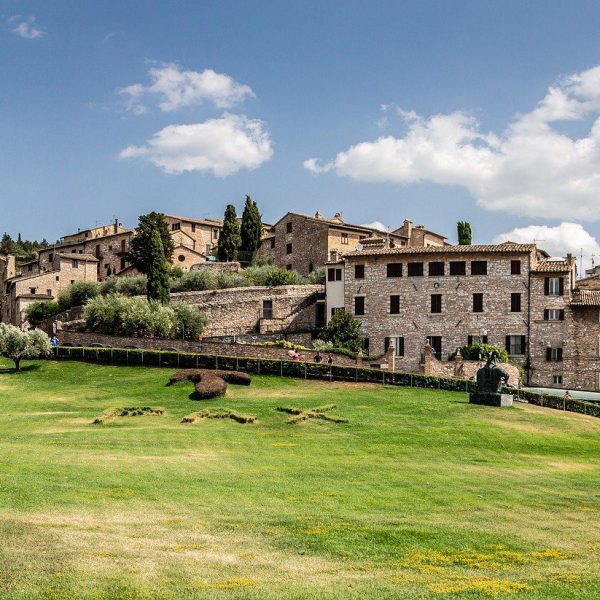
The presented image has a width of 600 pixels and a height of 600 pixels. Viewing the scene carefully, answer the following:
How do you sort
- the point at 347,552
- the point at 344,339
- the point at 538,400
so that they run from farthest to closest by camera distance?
the point at 344,339 → the point at 538,400 → the point at 347,552

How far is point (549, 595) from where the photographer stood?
11.9 metres

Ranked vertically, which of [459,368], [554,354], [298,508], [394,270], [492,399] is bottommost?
[298,508]

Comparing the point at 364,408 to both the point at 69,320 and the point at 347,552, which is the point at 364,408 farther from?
the point at 69,320

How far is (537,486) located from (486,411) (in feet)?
57.0

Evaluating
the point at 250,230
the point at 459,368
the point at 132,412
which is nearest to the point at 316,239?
the point at 250,230

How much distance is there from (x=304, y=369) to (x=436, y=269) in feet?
62.9

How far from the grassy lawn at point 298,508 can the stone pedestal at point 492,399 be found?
413 centimetres

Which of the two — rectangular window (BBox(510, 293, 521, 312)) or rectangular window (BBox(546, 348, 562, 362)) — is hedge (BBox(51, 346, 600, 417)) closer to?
rectangular window (BBox(546, 348, 562, 362))

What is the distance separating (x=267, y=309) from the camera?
70.4 meters

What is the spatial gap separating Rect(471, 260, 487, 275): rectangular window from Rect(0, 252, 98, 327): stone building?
50845 millimetres

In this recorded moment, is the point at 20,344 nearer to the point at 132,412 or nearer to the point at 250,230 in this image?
the point at 132,412

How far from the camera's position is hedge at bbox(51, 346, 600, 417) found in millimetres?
43844

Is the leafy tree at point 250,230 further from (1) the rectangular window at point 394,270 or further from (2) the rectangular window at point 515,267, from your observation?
(2) the rectangular window at point 515,267

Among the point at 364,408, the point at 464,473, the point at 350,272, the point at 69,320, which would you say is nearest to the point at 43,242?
the point at 69,320
